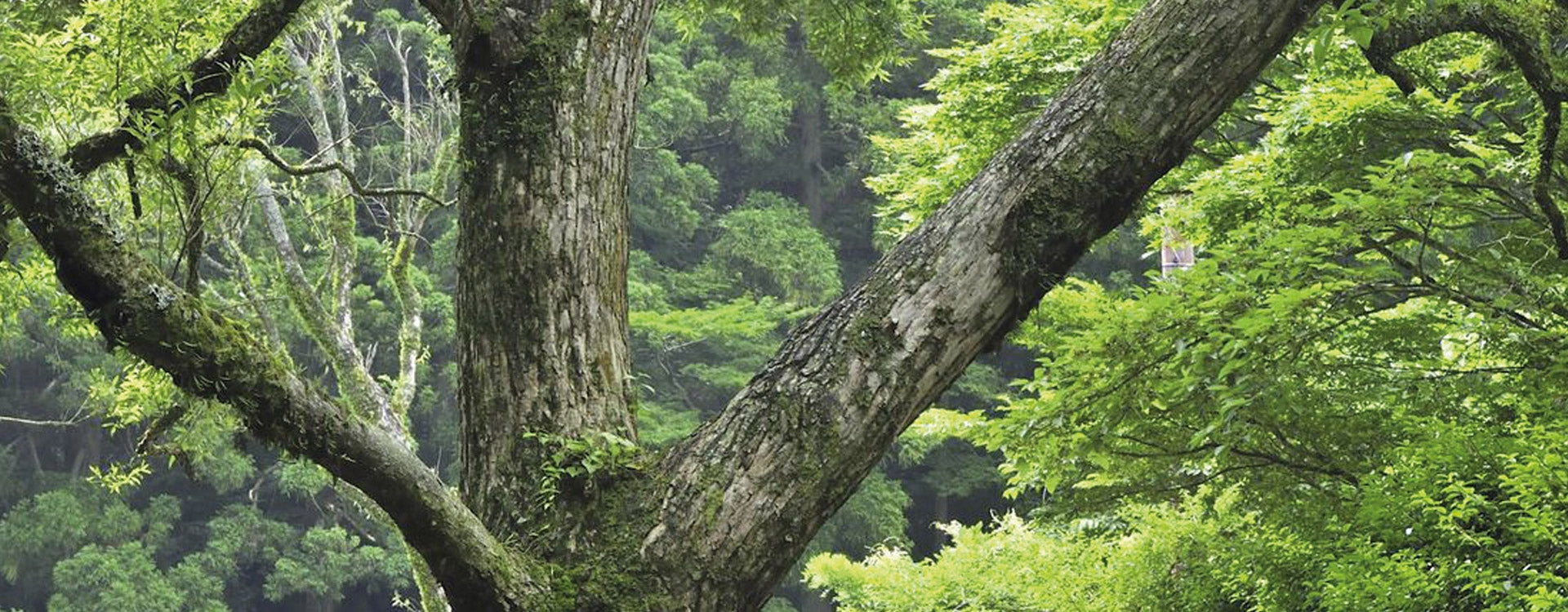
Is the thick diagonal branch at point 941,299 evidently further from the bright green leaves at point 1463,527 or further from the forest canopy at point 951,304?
the bright green leaves at point 1463,527

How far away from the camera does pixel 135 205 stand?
83.1 inches

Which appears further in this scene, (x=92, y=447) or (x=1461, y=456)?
(x=92, y=447)

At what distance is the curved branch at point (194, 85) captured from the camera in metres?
2.21

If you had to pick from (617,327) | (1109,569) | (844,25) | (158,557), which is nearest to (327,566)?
(158,557)

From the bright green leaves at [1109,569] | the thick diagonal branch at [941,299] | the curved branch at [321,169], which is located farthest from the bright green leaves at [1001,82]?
the thick diagonal branch at [941,299]

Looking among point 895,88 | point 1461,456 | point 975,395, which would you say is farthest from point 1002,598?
point 895,88

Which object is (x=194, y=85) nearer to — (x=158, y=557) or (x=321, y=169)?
(x=321, y=169)

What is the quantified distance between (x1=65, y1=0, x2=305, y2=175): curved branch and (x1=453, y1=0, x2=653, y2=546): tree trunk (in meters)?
0.39

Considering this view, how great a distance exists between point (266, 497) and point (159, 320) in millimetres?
21767

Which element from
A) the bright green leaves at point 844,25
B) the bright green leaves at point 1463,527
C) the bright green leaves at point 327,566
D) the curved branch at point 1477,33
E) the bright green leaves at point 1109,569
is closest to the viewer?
the bright green leaves at point 1463,527

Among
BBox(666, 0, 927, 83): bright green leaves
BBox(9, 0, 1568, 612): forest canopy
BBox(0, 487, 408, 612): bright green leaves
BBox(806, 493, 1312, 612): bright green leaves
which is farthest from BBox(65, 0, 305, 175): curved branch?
BBox(0, 487, 408, 612): bright green leaves

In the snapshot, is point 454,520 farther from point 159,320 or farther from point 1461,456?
point 1461,456

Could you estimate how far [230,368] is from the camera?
6.16 feet

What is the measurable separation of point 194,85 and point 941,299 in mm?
1334
